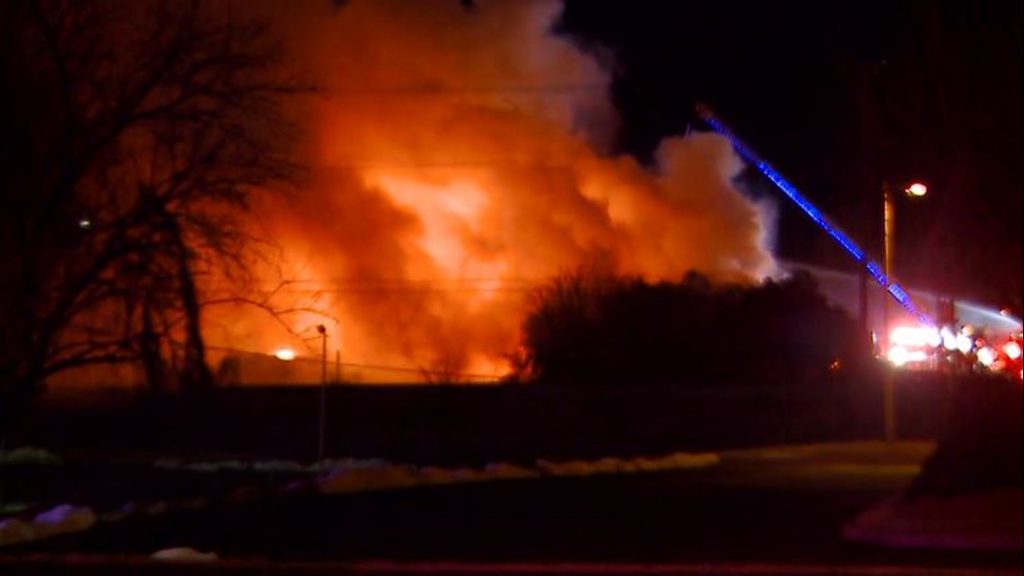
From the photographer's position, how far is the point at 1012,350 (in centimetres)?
1959

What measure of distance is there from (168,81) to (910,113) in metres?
11.0

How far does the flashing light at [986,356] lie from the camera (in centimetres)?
2033

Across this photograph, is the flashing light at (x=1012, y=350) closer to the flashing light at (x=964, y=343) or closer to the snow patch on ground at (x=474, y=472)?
the flashing light at (x=964, y=343)

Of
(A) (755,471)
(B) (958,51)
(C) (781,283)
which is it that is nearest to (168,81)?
(B) (958,51)

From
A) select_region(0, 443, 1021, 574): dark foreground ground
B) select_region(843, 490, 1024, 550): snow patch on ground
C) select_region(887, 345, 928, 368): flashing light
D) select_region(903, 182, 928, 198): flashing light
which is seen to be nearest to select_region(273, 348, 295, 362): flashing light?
select_region(0, 443, 1021, 574): dark foreground ground

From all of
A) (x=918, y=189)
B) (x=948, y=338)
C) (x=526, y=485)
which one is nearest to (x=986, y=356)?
(x=948, y=338)

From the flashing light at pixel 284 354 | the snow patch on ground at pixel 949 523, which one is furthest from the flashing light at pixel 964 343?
the flashing light at pixel 284 354

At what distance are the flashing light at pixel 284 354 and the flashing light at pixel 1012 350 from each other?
23.6 metres

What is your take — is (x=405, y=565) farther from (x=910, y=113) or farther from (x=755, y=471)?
(x=755, y=471)

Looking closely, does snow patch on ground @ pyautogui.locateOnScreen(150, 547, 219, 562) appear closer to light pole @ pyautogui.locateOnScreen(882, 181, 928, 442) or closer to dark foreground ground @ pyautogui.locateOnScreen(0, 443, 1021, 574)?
dark foreground ground @ pyautogui.locateOnScreen(0, 443, 1021, 574)

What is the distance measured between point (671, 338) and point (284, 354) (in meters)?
17.9

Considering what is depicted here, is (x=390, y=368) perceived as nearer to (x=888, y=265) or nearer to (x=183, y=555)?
(x=888, y=265)

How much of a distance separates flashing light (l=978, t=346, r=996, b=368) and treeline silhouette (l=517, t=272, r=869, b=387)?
101 ft

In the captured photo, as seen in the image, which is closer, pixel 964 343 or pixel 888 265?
pixel 964 343
